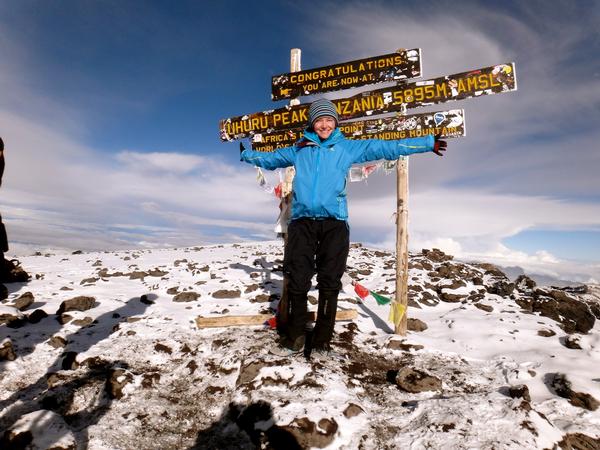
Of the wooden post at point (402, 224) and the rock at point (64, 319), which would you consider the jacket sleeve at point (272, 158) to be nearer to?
the wooden post at point (402, 224)

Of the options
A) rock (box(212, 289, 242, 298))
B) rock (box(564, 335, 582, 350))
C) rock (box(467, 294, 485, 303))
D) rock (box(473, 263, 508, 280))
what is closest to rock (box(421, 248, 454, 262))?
rock (box(473, 263, 508, 280))

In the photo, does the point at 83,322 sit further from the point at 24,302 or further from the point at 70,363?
the point at 24,302

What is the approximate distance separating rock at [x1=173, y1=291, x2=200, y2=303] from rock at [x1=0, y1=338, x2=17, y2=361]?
339 cm

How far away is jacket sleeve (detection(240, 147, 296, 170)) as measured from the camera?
186 inches

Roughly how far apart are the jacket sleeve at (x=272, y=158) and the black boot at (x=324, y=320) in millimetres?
1916

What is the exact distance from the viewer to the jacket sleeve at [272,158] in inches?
186

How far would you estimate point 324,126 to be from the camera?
14.5 feet

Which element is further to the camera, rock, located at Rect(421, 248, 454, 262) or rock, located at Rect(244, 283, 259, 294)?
rock, located at Rect(421, 248, 454, 262)

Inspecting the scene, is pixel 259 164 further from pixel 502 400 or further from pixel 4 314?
pixel 4 314

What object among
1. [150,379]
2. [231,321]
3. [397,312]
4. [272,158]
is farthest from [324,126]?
[150,379]

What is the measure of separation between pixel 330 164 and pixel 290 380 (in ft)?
8.82

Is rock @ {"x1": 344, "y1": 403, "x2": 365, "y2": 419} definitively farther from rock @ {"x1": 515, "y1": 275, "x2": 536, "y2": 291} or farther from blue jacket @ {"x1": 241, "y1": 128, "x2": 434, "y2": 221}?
rock @ {"x1": 515, "y1": 275, "x2": 536, "y2": 291}

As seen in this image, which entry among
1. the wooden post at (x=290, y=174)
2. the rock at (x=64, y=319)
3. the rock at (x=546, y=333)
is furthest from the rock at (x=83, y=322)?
the rock at (x=546, y=333)

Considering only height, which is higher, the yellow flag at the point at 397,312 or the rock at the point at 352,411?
the yellow flag at the point at 397,312
